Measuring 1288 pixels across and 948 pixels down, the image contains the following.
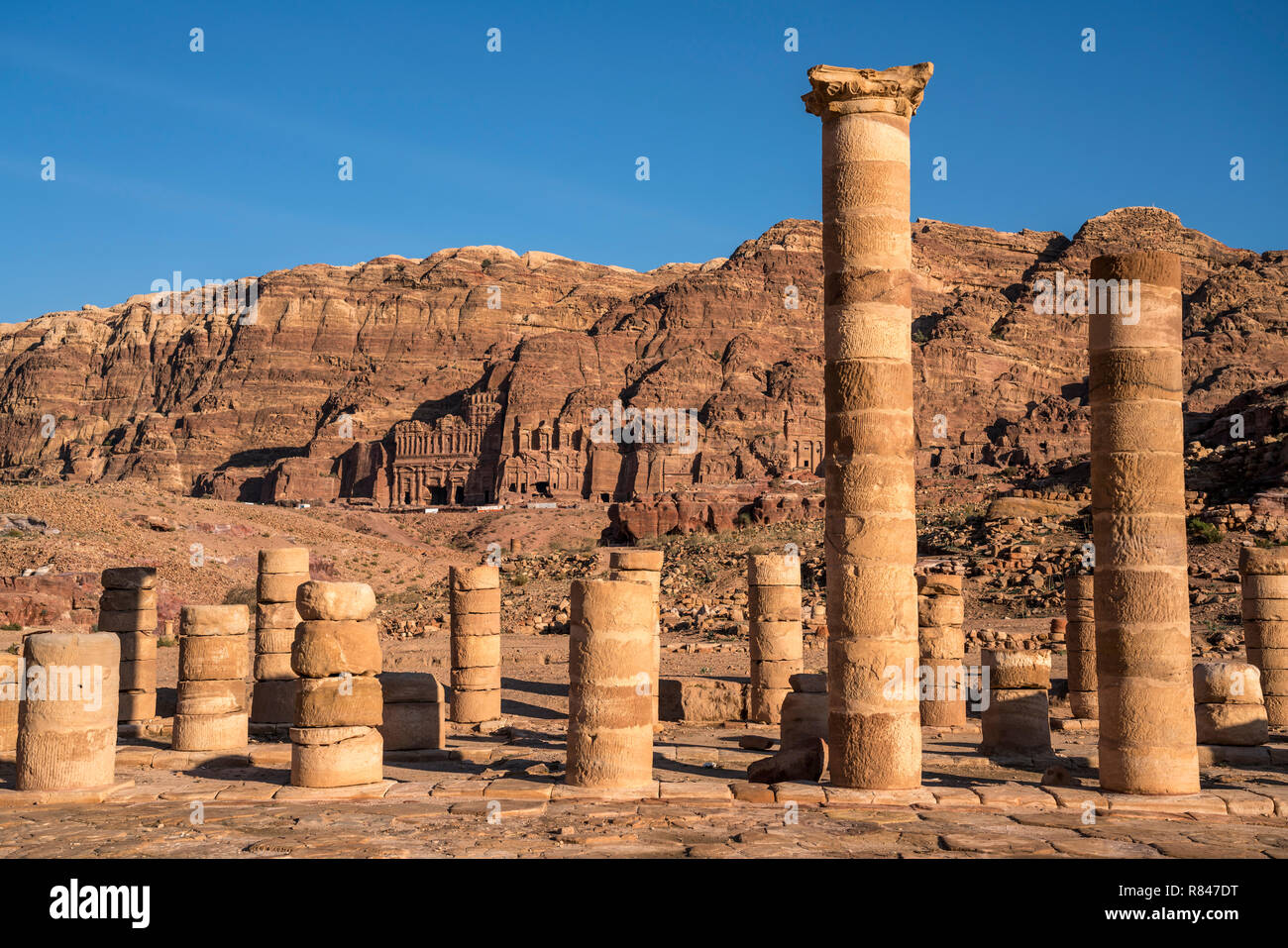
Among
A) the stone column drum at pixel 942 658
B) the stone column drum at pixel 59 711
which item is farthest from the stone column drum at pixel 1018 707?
the stone column drum at pixel 59 711

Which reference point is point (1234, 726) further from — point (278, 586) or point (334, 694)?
point (278, 586)

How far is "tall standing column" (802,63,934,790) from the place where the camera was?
10.6m

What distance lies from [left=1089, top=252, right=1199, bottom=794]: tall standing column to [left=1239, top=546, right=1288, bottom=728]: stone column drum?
6626 mm

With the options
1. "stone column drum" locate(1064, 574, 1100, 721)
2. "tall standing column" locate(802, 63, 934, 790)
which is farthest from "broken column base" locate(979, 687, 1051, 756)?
"tall standing column" locate(802, 63, 934, 790)

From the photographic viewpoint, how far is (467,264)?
145375 millimetres

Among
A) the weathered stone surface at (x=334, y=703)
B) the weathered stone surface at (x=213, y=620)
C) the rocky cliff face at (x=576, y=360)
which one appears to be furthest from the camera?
the rocky cliff face at (x=576, y=360)

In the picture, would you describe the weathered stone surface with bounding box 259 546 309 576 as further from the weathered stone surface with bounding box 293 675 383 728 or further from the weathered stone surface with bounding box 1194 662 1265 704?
the weathered stone surface with bounding box 1194 662 1265 704

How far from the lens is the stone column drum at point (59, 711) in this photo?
35.5 ft

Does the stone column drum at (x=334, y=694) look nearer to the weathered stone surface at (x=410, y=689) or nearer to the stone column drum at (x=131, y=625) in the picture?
the weathered stone surface at (x=410, y=689)

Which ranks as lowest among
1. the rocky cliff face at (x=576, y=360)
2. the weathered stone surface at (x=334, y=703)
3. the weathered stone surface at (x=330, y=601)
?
the weathered stone surface at (x=334, y=703)

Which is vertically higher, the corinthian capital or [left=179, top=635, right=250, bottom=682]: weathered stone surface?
the corinthian capital

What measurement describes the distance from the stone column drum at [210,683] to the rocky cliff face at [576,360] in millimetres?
60455
